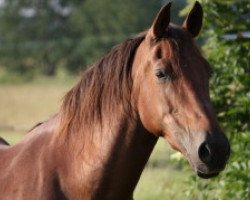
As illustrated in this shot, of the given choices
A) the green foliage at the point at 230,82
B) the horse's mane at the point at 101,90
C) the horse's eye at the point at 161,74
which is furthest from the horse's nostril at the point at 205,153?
the green foliage at the point at 230,82

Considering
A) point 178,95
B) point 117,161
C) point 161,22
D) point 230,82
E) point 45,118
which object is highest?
point 161,22

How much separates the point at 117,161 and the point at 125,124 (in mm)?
196

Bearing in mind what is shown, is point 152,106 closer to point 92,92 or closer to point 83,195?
point 92,92

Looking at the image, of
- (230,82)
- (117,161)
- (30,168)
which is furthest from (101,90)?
(230,82)

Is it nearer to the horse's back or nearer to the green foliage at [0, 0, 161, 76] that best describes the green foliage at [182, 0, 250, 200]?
the horse's back

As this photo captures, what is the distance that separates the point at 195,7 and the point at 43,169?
1189 millimetres

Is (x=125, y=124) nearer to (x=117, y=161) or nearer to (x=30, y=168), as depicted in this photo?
(x=117, y=161)

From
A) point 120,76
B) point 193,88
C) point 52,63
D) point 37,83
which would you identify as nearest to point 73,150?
point 120,76

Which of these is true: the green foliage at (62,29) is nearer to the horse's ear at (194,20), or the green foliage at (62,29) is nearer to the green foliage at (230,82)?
the green foliage at (230,82)

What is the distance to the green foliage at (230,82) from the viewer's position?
18.6ft

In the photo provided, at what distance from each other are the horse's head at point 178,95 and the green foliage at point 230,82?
2.26 m

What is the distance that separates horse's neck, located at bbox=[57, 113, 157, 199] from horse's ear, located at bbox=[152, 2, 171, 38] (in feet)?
1.54

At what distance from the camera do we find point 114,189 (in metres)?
3.59

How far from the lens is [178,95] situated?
11.0 ft
